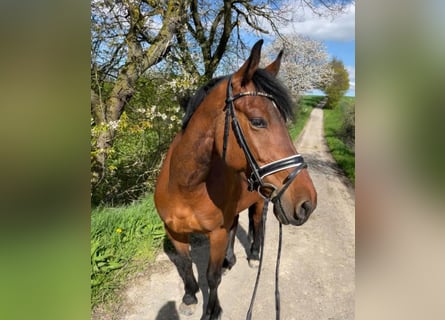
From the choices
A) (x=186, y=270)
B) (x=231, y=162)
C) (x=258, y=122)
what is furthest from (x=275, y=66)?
(x=186, y=270)

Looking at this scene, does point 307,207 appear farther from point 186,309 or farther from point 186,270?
point 186,309

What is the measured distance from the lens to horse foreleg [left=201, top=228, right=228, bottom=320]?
99.5 inches

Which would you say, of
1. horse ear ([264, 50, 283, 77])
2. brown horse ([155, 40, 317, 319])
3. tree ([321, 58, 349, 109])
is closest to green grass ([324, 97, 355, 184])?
tree ([321, 58, 349, 109])

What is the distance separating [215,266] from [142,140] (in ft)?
7.98

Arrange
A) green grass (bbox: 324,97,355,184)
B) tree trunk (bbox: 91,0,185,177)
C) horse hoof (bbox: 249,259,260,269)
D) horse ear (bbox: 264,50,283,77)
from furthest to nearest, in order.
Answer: green grass (bbox: 324,97,355,184), horse hoof (bbox: 249,259,260,269), tree trunk (bbox: 91,0,185,177), horse ear (bbox: 264,50,283,77)

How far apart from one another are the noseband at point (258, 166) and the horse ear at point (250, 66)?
8 cm

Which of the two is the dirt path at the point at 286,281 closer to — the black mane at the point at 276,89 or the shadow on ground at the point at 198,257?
the shadow on ground at the point at 198,257

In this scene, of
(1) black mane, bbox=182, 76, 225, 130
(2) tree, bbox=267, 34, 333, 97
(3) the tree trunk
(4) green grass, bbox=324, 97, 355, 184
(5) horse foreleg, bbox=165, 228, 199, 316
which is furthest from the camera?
(2) tree, bbox=267, 34, 333, 97

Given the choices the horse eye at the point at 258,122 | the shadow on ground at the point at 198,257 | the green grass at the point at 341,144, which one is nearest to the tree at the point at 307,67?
the green grass at the point at 341,144

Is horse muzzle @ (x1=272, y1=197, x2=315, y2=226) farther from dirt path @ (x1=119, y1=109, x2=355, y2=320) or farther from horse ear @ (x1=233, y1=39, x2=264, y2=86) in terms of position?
dirt path @ (x1=119, y1=109, x2=355, y2=320)
